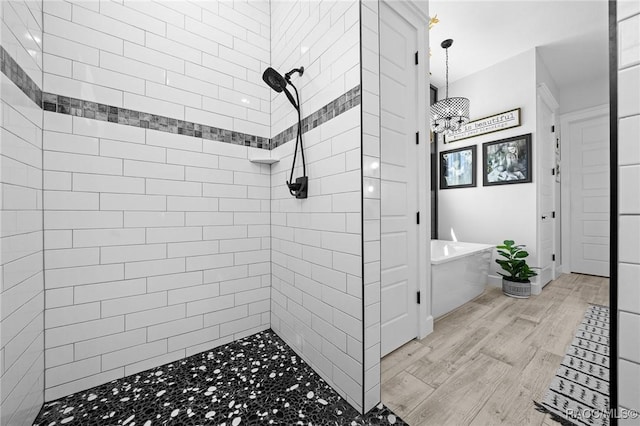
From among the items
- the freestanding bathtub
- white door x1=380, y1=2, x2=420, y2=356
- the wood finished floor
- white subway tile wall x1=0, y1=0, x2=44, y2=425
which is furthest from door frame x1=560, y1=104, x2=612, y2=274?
white subway tile wall x1=0, y1=0, x2=44, y2=425

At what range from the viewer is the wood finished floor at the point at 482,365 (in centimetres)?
118

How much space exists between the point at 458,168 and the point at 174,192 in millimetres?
3689

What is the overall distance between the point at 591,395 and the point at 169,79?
2917 mm

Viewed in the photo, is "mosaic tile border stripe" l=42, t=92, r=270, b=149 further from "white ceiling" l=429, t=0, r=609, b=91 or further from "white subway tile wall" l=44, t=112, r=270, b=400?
"white ceiling" l=429, t=0, r=609, b=91

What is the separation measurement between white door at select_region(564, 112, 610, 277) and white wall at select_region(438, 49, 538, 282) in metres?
1.47

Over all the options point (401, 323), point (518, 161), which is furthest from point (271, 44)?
point (518, 161)

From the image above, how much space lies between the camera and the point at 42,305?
3.88 feet

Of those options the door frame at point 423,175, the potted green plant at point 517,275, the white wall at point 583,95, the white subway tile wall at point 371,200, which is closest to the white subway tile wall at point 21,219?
the white subway tile wall at point 371,200

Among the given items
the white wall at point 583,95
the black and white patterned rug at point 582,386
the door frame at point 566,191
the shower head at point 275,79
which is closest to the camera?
the black and white patterned rug at point 582,386

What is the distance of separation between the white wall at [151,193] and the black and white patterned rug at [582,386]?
1732mm

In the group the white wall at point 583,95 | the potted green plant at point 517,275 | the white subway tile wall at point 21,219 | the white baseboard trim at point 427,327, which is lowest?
the white baseboard trim at point 427,327

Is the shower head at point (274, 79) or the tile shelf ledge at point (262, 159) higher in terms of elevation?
the shower head at point (274, 79)

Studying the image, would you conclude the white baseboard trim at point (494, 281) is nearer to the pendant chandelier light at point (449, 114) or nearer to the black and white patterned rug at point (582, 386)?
the black and white patterned rug at point (582, 386)

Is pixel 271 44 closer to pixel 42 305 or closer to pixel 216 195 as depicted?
pixel 216 195
